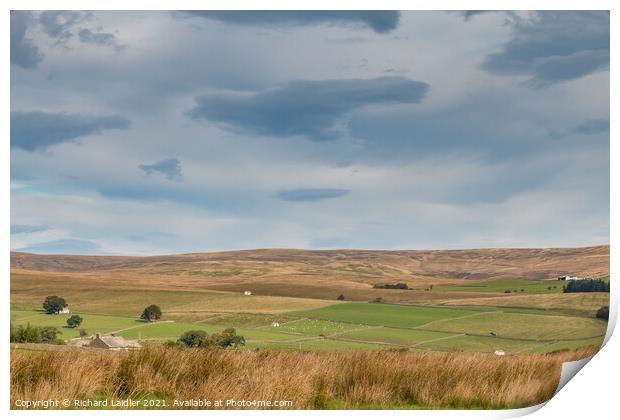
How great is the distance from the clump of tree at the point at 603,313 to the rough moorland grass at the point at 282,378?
1662 millimetres

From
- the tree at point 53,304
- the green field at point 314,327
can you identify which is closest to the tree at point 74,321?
the tree at point 53,304

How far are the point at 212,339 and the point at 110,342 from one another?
1538 mm

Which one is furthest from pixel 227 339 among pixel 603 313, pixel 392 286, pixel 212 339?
pixel 603 313

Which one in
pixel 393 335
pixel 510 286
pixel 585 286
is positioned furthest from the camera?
pixel 510 286

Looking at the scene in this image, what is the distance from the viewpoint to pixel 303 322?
1138cm

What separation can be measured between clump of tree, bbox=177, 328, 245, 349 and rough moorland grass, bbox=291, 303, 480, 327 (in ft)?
6.91

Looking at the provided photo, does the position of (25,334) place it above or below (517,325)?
above

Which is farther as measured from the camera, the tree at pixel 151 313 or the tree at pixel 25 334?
the tree at pixel 151 313

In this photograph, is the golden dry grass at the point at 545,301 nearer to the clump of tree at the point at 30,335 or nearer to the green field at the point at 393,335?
the green field at the point at 393,335

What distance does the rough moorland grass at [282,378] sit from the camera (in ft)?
23.9

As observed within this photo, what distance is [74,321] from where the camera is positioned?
10312mm

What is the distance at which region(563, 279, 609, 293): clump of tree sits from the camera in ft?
31.3

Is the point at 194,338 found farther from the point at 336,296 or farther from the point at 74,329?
the point at 336,296
